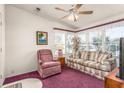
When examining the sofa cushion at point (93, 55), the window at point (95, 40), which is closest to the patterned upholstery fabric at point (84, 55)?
the sofa cushion at point (93, 55)

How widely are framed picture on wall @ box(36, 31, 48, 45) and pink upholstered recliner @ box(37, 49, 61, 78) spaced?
0.51 metres

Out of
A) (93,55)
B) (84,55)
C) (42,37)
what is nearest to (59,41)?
(42,37)

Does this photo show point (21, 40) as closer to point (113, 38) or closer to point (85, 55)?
point (85, 55)

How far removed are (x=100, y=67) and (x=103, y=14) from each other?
2034 mm

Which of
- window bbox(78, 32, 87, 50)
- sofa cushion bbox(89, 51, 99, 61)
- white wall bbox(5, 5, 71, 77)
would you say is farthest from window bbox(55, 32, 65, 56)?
sofa cushion bbox(89, 51, 99, 61)

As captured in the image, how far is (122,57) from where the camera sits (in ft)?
3.44

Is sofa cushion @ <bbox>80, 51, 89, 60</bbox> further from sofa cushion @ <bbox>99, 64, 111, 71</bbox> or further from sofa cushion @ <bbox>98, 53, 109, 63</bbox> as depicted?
sofa cushion @ <bbox>99, 64, 111, 71</bbox>

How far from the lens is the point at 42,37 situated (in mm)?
4156

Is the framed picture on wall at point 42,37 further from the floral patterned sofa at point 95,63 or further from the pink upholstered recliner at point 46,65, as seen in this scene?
the floral patterned sofa at point 95,63

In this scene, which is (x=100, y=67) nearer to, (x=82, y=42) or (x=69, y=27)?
(x=82, y=42)

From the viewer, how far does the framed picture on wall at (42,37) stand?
13.2 ft

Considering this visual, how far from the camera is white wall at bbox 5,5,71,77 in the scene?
330cm

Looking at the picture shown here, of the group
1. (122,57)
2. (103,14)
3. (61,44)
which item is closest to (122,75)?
(122,57)
